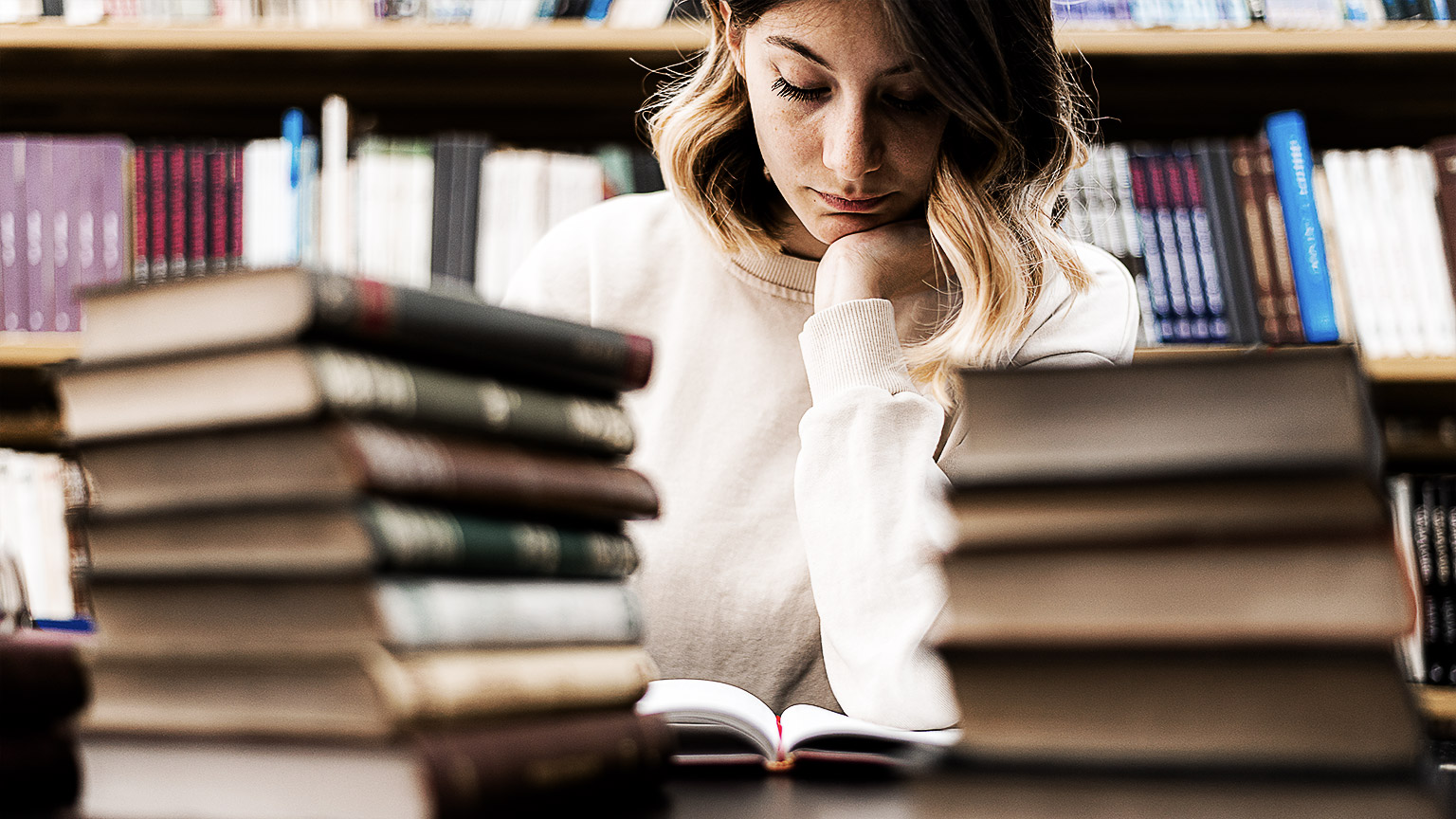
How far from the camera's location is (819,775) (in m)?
0.58

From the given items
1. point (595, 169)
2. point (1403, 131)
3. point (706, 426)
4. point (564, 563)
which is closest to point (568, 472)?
point (564, 563)

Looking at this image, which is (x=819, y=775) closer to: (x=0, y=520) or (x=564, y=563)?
(x=564, y=563)

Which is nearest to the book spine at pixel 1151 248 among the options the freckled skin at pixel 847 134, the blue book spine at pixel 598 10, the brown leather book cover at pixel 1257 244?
the brown leather book cover at pixel 1257 244

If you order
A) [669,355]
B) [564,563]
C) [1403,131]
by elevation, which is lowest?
[564,563]

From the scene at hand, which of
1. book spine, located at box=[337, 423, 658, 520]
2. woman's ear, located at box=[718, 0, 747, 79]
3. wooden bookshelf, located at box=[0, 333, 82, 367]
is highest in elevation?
woman's ear, located at box=[718, 0, 747, 79]

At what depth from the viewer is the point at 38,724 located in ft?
1.39

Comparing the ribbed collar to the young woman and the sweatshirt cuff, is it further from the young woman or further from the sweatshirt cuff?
the sweatshirt cuff

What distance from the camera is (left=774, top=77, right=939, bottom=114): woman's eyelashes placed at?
111 cm

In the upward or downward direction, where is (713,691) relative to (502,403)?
downward

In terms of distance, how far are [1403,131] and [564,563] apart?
190cm

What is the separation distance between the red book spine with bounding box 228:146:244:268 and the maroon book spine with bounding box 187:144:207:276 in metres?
0.03

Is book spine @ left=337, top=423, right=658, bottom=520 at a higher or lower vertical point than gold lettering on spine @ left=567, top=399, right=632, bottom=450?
lower

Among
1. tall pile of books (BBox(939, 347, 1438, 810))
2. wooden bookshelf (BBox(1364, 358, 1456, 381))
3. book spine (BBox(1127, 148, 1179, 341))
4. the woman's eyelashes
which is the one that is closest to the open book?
tall pile of books (BBox(939, 347, 1438, 810))

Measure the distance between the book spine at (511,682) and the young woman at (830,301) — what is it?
475 mm
